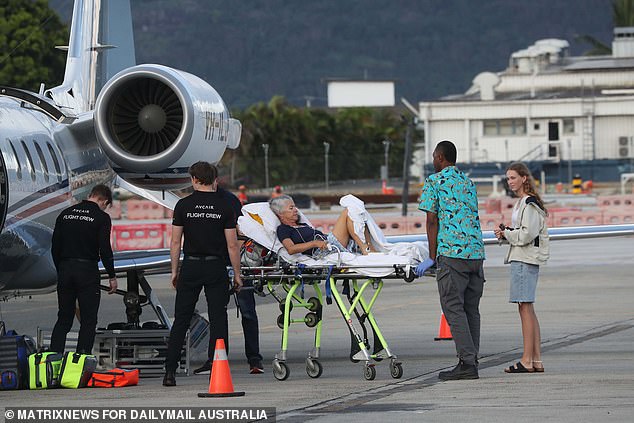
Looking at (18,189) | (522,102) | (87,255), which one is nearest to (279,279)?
(87,255)

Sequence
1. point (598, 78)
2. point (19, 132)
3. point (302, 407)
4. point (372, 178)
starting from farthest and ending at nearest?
point (372, 178), point (598, 78), point (19, 132), point (302, 407)

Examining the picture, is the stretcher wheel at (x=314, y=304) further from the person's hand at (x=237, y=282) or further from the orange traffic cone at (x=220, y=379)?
the orange traffic cone at (x=220, y=379)

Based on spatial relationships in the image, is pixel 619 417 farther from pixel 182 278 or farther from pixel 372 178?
pixel 372 178

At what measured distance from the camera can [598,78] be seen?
104438 millimetres

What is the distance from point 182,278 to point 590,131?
85049 mm

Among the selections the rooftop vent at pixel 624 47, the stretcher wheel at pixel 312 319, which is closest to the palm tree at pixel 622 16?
the rooftop vent at pixel 624 47

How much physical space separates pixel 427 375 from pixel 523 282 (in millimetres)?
1288

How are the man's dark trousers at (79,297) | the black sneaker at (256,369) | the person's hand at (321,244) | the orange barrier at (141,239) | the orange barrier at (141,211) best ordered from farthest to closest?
the orange barrier at (141,211) < the orange barrier at (141,239) < the black sneaker at (256,369) < the man's dark trousers at (79,297) < the person's hand at (321,244)

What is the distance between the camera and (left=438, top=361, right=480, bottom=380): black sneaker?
1359 cm

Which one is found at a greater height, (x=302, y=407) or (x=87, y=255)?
(x=87, y=255)

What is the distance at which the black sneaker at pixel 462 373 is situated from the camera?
1359cm

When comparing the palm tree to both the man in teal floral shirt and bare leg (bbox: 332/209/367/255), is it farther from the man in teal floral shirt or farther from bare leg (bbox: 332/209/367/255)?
the man in teal floral shirt

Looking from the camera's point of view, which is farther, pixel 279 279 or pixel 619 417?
pixel 279 279

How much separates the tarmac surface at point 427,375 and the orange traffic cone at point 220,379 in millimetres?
114
